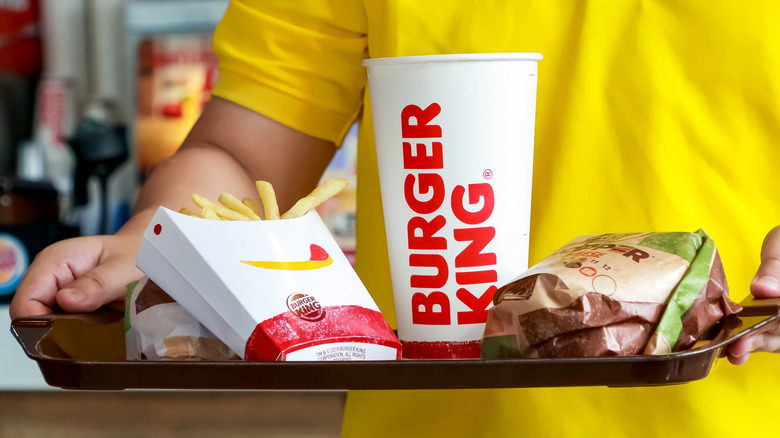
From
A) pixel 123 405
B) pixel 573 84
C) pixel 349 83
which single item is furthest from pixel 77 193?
pixel 573 84

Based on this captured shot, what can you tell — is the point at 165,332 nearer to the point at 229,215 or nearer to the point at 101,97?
the point at 229,215

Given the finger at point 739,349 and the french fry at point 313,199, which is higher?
the french fry at point 313,199

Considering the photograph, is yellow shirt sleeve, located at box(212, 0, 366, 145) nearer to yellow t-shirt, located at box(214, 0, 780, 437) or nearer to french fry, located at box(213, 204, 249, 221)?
yellow t-shirt, located at box(214, 0, 780, 437)

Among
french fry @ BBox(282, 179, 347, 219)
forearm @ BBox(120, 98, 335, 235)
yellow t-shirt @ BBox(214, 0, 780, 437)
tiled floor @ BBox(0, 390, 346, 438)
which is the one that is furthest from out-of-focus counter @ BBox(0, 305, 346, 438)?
french fry @ BBox(282, 179, 347, 219)

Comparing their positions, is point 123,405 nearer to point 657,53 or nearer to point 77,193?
point 77,193

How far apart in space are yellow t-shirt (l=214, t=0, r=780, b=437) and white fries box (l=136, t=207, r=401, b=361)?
8.8 inches

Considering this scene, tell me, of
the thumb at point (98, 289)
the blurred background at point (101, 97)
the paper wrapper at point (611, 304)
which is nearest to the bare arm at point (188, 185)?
the thumb at point (98, 289)

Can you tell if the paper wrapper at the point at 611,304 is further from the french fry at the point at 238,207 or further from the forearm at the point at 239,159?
the forearm at the point at 239,159

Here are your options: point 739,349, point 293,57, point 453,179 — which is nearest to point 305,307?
point 453,179

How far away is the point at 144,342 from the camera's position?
0.50 m

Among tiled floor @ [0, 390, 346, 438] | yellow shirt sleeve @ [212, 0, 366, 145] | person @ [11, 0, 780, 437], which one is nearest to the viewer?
person @ [11, 0, 780, 437]

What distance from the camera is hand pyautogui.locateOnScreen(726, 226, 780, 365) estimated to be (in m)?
0.46

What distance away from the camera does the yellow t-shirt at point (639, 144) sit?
65 cm

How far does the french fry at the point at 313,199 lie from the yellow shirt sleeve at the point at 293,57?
0.23m
